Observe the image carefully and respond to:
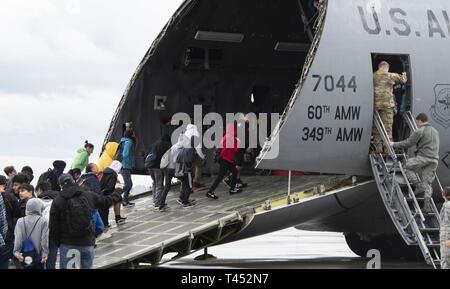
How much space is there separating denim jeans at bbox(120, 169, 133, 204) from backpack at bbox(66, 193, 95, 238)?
228 inches

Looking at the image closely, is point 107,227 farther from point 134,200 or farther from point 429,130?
point 429,130

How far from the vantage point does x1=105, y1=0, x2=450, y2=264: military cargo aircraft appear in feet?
49.5

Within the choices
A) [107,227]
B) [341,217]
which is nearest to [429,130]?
[341,217]

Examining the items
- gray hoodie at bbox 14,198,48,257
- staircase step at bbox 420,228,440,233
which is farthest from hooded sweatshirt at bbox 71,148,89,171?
staircase step at bbox 420,228,440,233

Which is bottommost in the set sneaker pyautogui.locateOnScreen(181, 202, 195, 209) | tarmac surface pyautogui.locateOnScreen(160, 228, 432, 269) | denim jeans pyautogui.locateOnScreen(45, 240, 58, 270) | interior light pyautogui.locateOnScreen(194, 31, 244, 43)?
tarmac surface pyautogui.locateOnScreen(160, 228, 432, 269)

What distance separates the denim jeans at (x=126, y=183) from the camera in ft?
60.1

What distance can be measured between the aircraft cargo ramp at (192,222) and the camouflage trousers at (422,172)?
4.37 ft

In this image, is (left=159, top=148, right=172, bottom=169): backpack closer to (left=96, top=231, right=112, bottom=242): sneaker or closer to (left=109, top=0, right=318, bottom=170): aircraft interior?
(left=109, top=0, right=318, bottom=170): aircraft interior

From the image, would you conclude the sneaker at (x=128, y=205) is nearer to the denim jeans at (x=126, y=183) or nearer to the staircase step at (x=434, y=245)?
the denim jeans at (x=126, y=183)

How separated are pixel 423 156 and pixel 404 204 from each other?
1.02 metres

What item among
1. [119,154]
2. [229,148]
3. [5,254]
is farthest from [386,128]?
[5,254]

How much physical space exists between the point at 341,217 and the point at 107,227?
513cm

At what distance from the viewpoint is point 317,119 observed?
1516 centimetres
